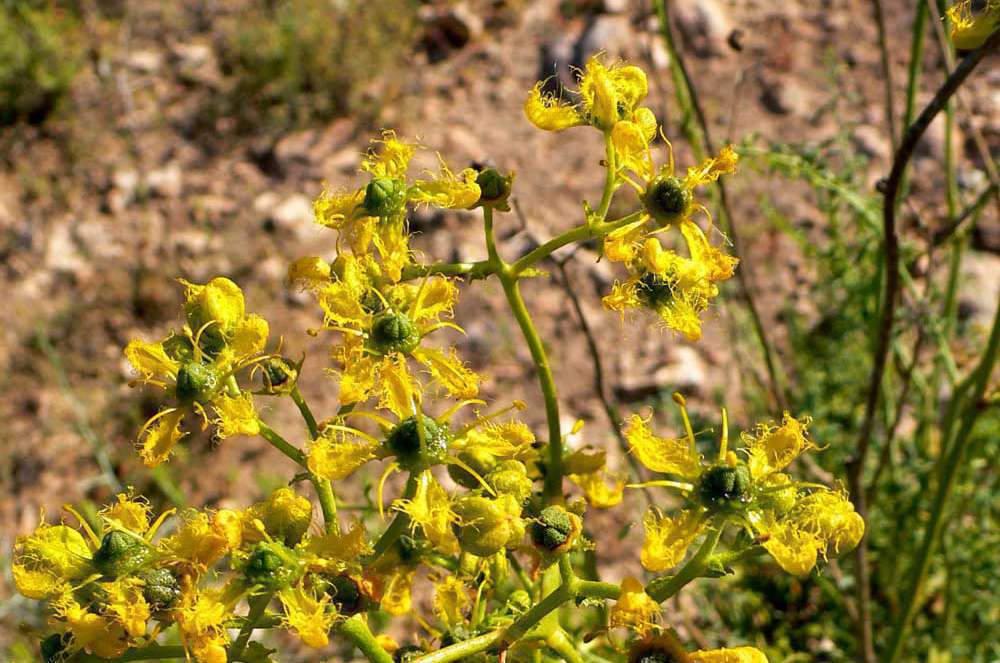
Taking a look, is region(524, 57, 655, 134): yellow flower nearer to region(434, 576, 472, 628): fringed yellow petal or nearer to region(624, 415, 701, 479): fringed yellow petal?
region(624, 415, 701, 479): fringed yellow petal

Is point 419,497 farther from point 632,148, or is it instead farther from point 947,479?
point 947,479

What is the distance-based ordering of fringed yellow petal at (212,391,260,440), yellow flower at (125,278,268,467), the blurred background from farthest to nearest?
the blurred background
yellow flower at (125,278,268,467)
fringed yellow petal at (212,391,260,440)

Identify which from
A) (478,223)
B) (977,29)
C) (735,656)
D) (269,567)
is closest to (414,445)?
(269,567)

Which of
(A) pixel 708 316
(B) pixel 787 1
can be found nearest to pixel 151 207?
(A) pixel 708 316

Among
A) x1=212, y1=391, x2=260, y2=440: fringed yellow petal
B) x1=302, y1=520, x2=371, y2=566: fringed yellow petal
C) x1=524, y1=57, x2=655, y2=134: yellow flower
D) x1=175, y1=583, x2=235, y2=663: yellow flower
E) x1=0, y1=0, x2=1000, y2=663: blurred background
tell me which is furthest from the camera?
x1=0, y1=0, x2=1000, y2=663: blurred background

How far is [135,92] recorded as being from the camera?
6.75m

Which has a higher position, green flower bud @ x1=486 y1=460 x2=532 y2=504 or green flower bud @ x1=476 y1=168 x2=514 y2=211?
green flower bud @ x1=476 y1=168 x2=514 y2=211

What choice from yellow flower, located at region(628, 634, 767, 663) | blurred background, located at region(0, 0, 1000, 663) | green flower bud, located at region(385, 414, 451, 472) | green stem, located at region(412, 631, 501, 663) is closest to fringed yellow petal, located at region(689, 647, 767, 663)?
yellow flower, located at region(628, 634, 767, 663)

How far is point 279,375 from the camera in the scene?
1838mm

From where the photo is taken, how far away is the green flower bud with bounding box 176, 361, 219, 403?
187 cm

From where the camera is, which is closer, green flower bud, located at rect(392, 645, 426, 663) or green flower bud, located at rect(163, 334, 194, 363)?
green flower bud, located at rect(392, 645, 426, 663)

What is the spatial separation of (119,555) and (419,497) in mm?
520

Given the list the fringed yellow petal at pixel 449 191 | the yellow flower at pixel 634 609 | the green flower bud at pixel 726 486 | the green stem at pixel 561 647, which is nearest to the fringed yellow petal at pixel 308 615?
A: the green stem at pixel 561 647

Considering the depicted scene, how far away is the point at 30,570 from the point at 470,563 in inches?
31.4
